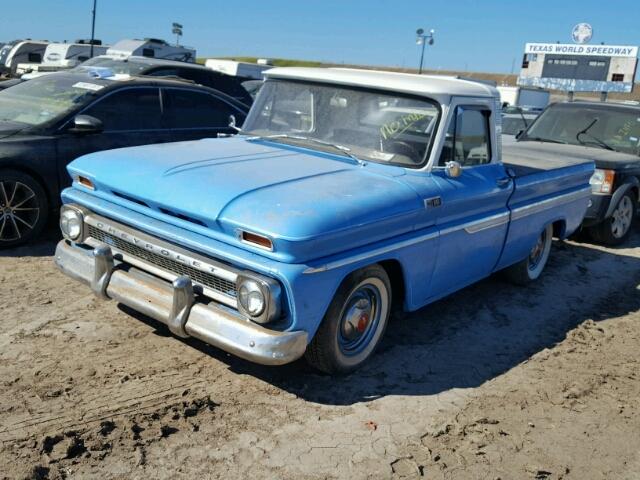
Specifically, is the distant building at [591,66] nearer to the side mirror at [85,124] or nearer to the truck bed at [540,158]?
the truck bed at [540,158]

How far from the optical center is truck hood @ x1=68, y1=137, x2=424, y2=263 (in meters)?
3.38

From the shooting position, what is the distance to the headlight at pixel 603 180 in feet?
25.6

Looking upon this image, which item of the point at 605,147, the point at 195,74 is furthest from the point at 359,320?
the point at 195,74

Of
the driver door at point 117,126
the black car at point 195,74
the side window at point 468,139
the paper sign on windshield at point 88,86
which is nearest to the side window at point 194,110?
the driver door at point 117,126

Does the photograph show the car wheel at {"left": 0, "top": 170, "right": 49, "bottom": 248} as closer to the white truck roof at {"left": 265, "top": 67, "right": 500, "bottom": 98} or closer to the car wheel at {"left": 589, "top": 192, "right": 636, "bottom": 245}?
the white truck roof at {"left": 265, "top": 67, "right": 500, "bottom": 98}

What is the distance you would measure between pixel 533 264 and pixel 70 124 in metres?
4.76

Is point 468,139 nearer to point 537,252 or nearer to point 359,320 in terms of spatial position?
point 359,320

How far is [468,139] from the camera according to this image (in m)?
4.88

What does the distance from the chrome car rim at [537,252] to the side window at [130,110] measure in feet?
13.6

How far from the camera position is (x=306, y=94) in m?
5.02

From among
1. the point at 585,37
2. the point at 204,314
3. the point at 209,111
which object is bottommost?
the point at 204,314

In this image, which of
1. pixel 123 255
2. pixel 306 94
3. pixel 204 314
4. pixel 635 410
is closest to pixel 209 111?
pixel 306 94

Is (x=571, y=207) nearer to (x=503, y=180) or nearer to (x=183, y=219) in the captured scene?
(x=503, y=180)

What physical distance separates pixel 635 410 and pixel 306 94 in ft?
10.5
